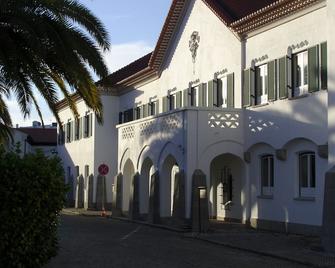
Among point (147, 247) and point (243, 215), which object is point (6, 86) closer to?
point (147, 247)

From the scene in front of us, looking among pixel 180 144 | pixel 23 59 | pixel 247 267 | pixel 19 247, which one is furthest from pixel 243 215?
pixel 19 247

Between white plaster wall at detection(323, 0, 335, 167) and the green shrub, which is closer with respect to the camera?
the green shrub

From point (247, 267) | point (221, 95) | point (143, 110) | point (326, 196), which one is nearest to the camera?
point (247, 267)

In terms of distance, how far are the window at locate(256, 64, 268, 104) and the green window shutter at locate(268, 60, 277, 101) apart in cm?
41

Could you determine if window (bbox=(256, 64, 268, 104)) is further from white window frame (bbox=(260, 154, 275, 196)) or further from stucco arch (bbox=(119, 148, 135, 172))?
stucco arch (bbox=(119, 148, 135, 172))

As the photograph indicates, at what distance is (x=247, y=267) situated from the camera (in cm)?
1304

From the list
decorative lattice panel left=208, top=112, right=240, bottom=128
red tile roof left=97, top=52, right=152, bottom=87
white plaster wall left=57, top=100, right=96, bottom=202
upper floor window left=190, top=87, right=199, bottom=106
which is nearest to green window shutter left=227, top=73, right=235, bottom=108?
decorative lattice panel left=208, top=112, right=240, bottom=128

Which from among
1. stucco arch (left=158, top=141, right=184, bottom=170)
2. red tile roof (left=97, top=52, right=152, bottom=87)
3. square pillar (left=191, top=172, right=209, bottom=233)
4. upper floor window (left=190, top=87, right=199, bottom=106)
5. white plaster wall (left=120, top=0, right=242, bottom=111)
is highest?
red tile roof (left=97, top=52, right=152, bottom=87)

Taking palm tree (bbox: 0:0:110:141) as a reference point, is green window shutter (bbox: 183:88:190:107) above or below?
above

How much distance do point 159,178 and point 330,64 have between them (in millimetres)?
11496

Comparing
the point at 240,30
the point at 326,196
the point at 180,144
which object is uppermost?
the point at 240,30

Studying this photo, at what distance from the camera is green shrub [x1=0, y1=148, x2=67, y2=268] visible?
31.7 ft

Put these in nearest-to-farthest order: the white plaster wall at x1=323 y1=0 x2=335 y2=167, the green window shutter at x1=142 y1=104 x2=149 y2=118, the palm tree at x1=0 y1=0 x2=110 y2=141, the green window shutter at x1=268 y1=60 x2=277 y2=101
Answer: the palm tree at x1=0 y1=0 x2=110 y2=141 < the white plaster wall at x1=323 y1=0 x2=335 y2=167 < the green window shutter at x1=268 y1=60 x2=277 y2=101 < the green window shutter at x1=142 y1=104 x2=149 y2=118

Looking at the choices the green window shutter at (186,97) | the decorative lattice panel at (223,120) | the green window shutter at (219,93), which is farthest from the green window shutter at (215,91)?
the green window shutter at (186,97)
